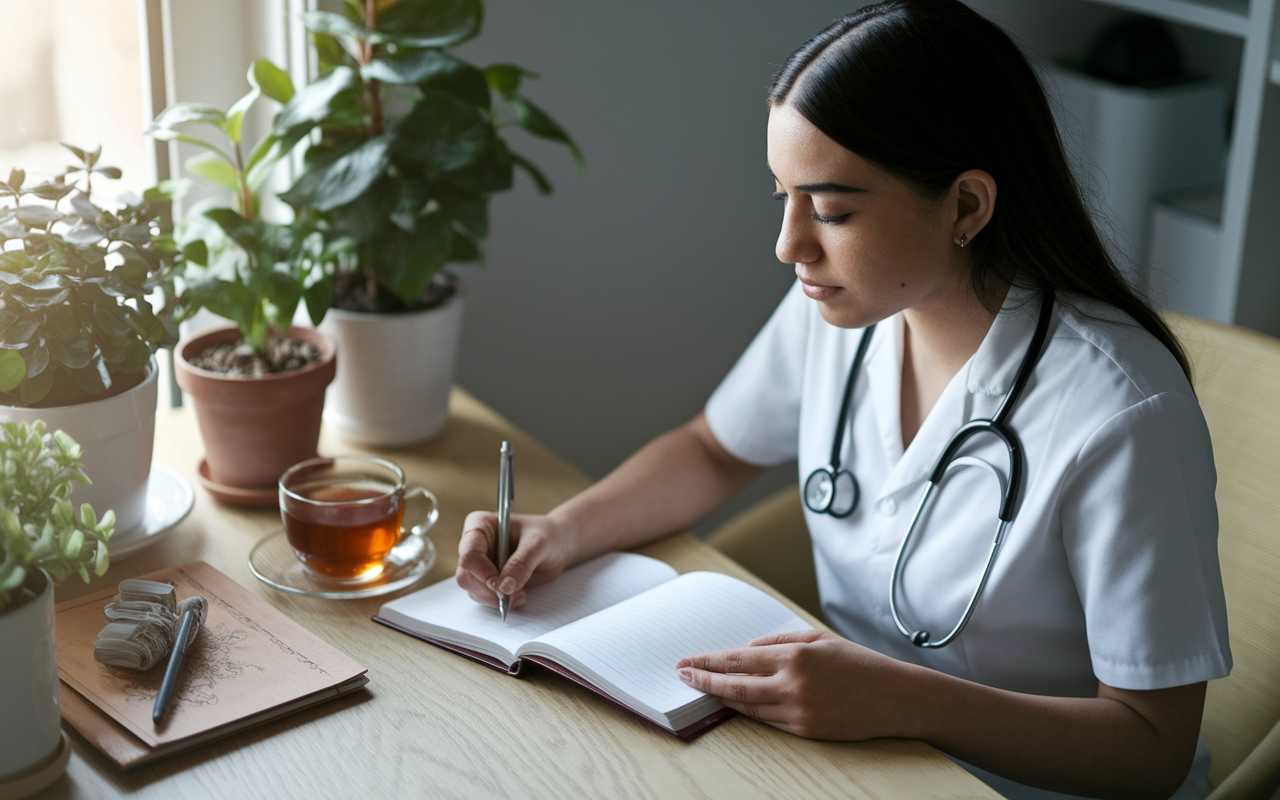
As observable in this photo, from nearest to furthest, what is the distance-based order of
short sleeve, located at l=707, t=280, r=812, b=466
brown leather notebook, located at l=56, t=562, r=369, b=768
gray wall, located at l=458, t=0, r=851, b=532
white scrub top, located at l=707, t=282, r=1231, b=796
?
brown leather notebook, located at l=56, t=562, r=369, b=768 → white scrub top, located at l=707, t=282, r=1231, b=796 → short sleeve, located at l=707, t=280, r=812, b=466 → gray wall, located at l=458, t=0, r=851, b=532

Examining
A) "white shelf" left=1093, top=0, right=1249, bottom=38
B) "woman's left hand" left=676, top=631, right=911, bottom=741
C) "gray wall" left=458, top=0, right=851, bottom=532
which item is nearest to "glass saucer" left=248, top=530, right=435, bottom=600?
"woman's left hand" left=676, top=631, right=911, bottom=741

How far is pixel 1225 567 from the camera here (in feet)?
4.09

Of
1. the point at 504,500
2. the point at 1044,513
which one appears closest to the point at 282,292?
the point at 504,500

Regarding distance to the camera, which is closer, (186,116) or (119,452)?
(119,452)

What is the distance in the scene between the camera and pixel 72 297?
101 centimetres

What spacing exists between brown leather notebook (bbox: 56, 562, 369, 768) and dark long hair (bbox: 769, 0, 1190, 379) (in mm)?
655

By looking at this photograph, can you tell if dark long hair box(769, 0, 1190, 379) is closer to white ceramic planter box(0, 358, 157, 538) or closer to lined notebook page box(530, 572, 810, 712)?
lined notebook page box(530, 572, 810, 712)

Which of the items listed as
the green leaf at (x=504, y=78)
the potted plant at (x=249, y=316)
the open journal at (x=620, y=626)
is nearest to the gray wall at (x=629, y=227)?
the green leaf at (x=504, y=78)

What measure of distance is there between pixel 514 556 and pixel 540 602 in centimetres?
5

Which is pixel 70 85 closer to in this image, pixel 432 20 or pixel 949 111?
pixel 432 20

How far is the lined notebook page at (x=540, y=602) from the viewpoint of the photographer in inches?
40.4

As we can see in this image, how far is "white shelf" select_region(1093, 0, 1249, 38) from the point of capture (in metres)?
1.71

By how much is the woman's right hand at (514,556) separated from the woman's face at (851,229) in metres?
0.37

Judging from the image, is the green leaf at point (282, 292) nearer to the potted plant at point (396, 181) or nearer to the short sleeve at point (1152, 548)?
the potted plant at point (396, 181)
